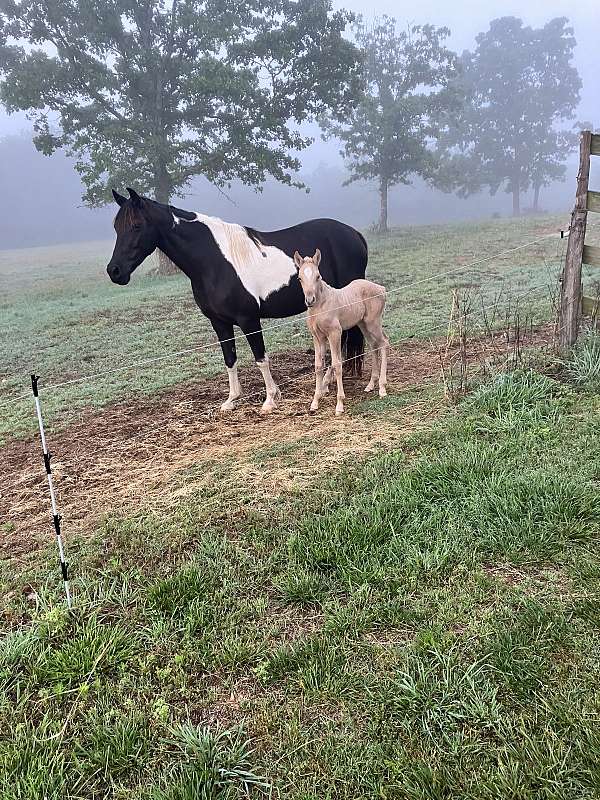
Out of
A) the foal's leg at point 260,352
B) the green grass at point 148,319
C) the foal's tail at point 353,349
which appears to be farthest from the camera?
the green grass at point 148,319

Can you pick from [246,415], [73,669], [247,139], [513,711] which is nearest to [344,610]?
[513,711]

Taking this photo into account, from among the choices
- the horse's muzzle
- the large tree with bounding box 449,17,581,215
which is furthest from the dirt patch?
the large tree with bounding box 449,17,581,215

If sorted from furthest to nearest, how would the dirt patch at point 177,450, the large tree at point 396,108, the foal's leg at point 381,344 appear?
the large tree at point 396,108
the foal's leg at point 381,344
the dirt patch at point 177,450

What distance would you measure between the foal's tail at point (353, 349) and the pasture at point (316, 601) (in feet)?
2.69

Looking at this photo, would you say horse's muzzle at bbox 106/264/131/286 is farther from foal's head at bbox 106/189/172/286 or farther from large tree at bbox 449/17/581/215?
large tree at bbox 449/17/581/215

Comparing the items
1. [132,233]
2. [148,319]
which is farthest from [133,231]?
[148,319]

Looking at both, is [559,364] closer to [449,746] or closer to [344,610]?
[344,610]

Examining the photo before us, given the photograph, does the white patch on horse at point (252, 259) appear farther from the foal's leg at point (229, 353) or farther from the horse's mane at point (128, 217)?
the horse's mane at point (128, 217)

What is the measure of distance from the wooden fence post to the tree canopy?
623 inches

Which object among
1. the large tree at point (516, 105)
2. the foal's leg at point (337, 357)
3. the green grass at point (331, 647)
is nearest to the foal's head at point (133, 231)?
the foal's leg at point (337, 357)

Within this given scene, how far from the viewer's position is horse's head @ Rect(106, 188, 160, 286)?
213 inches

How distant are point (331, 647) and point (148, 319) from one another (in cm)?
1123

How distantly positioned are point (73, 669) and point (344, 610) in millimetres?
1477

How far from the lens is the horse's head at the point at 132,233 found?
5406mm
